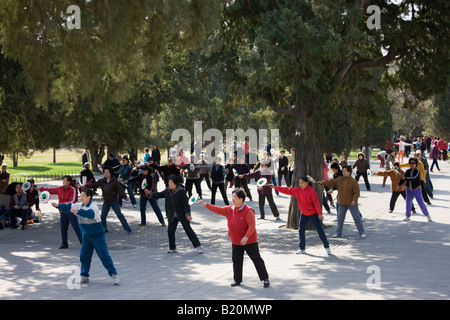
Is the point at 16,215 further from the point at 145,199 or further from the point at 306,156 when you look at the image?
the point at 306,156

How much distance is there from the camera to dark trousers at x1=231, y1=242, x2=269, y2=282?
9226 millimetres

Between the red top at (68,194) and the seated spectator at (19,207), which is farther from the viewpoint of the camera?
the seated spectator at (19,207)

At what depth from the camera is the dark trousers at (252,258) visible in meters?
9.23

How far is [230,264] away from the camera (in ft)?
37.1

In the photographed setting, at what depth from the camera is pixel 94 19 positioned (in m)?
11.2

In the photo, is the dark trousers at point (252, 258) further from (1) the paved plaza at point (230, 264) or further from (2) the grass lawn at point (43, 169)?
(2) the grass lawn at point (43, 169)

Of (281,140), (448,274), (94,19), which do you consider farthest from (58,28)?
(281,140)

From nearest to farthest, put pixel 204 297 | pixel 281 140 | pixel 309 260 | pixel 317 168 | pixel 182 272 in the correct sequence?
pixel 204 297
pixel 182 272
pixel 309 260
pixel 317 168
pixel 281 140

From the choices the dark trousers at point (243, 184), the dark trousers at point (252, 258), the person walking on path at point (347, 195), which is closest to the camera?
the dark trousers at point (252, 258)

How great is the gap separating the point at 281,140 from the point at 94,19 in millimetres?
24945

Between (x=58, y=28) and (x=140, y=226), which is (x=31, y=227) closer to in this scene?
(x=140, y=226)

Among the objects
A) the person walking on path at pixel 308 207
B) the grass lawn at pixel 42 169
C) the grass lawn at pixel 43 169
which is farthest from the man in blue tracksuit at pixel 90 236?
the grass lawn at pixel 42 169

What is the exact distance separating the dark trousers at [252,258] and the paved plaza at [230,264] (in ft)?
0.70

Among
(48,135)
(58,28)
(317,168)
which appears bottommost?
(317,168)
